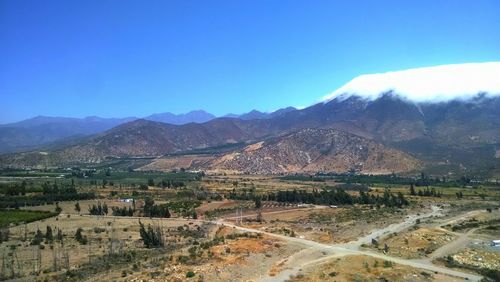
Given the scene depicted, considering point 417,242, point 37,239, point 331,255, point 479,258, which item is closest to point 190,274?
point 331,255

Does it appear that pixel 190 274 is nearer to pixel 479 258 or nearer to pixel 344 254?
pixel 344 254

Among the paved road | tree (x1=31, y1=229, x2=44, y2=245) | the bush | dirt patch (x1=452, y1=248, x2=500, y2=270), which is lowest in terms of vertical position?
dirt patch (x1=452, y1=248, x2=500, y2=270)

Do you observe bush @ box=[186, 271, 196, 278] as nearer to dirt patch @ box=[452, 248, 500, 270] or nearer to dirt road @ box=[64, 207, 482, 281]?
dirt road @ box=[64, 207, 482, 281]

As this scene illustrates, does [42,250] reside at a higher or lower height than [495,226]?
higher

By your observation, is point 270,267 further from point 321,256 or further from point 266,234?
point 266,234

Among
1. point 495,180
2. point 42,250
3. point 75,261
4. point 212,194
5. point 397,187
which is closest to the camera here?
point 75,261

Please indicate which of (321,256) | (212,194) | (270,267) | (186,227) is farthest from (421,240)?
(212,194)

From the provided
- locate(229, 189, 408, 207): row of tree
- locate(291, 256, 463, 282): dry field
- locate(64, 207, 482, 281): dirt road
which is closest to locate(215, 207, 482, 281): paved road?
locate(64, 207, 482, 281): dirt road

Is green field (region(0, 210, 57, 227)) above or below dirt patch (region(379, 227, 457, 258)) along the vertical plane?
above
